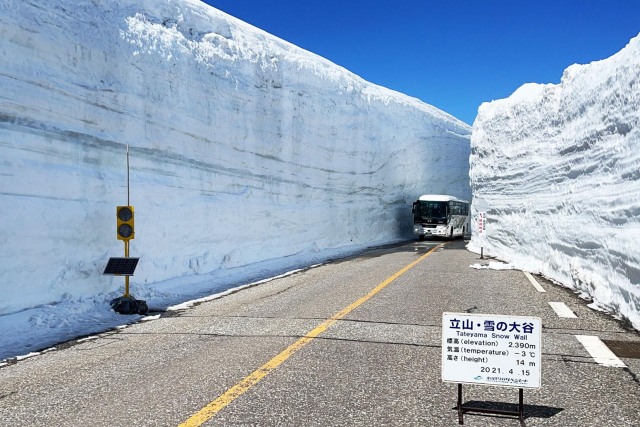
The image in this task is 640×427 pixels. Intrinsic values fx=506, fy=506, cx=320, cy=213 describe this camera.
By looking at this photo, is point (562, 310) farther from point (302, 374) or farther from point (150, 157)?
point (150, 157)

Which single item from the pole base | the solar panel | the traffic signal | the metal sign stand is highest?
the traffic signal

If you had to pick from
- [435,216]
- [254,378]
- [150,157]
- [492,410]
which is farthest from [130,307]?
[435,216]

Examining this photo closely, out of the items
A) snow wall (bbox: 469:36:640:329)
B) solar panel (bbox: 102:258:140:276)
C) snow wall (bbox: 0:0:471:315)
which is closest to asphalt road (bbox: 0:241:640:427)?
solar panel (bbox: 102:258:140:276)

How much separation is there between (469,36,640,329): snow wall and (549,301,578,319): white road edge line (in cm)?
63

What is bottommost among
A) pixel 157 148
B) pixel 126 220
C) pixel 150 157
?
pixel 126 220

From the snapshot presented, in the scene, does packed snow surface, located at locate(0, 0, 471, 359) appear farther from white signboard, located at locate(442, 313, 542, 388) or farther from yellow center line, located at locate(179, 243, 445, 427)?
white signboard, located at locate(442, 313, 542, 388)

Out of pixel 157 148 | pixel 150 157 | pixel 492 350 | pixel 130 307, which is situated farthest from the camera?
pixel 157 148

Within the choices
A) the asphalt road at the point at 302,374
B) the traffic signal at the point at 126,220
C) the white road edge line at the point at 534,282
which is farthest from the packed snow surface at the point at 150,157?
the white road edge line at the point at 534,282

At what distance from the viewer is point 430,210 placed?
31625 mm

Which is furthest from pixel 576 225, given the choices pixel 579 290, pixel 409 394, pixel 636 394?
pixel 409 394

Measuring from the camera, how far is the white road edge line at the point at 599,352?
5060 mm

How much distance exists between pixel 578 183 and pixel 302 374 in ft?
33.7

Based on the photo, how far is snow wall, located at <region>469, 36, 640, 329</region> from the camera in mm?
8562

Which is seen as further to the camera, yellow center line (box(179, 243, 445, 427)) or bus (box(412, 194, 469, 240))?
bus (box(412, 194, 469, 240))
